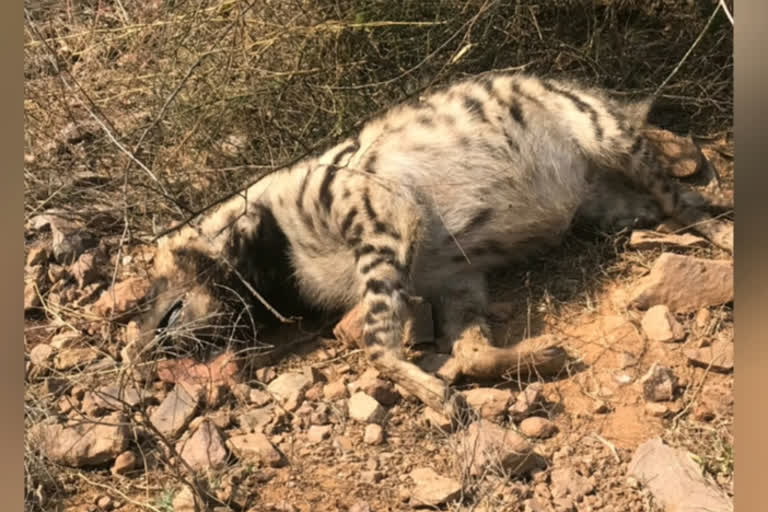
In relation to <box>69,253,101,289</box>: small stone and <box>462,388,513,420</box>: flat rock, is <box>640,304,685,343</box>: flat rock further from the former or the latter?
<box>69,253,101,289</box>: small stone

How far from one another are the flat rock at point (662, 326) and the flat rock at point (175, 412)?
194cm

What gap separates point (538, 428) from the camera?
11.7 ft

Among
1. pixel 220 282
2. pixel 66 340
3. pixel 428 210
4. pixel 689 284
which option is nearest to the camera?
pixel 689 284

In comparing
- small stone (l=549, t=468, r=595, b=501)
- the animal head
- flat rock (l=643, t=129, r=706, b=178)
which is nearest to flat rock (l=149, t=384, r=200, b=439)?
the animal head

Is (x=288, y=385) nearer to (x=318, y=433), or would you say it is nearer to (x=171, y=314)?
(x=318, y=433)

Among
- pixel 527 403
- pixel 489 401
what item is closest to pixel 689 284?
pixel 527 403

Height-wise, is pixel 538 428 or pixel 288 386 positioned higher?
pixel 288 386

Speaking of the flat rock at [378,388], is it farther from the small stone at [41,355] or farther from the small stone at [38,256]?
→ the small stone at [38,256]

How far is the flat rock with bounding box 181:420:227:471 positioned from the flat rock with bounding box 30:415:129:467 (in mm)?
254

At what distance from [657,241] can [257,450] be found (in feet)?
7.20

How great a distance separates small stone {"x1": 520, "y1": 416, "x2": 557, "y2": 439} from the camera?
11.7ft

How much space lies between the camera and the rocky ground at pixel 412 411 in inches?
130

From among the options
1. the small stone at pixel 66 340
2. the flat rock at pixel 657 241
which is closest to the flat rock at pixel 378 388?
the small stone at pixel 66 340
